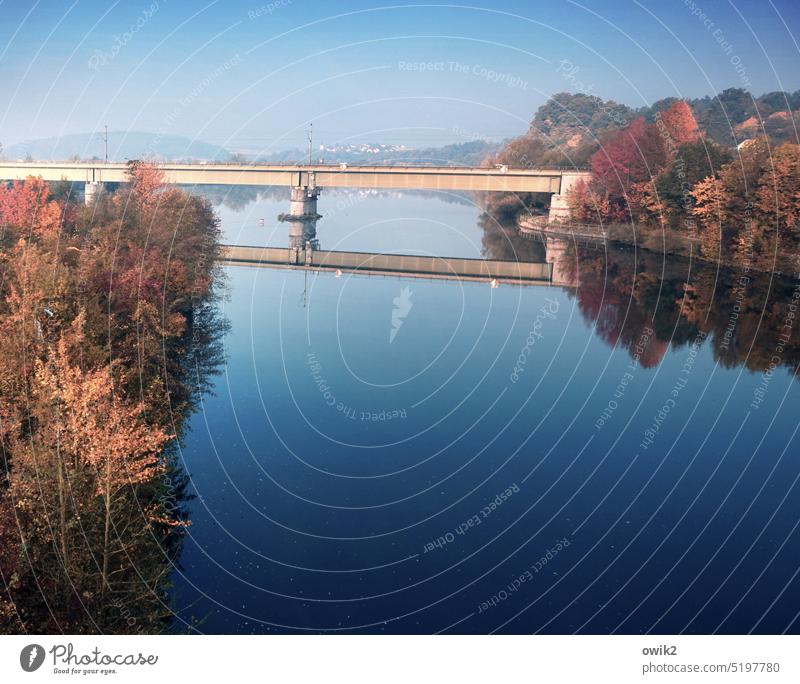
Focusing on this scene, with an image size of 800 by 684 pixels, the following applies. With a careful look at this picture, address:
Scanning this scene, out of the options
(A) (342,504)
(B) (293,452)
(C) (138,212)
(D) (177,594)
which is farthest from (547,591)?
(C) (138,212)

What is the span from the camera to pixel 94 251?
2475cm

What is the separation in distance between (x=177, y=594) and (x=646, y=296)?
35.8 m

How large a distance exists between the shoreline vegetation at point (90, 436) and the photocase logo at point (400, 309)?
9.86 m

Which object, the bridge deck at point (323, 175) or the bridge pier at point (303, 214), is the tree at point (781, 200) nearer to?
the bridge deck at point (323, 175)

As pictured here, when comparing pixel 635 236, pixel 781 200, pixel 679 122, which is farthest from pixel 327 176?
pixel 781 200

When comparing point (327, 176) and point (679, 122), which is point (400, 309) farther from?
point (679, 122)

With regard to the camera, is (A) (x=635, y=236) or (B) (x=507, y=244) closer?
(A) (x=635, y=236)

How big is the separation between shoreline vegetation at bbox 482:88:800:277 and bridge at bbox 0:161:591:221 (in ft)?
9.42

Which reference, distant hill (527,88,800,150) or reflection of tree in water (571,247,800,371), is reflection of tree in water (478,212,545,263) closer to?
reflection of tree in water (571,247,800,371)

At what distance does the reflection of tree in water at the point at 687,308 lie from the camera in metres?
33.6

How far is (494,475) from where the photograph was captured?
66.7 feet
